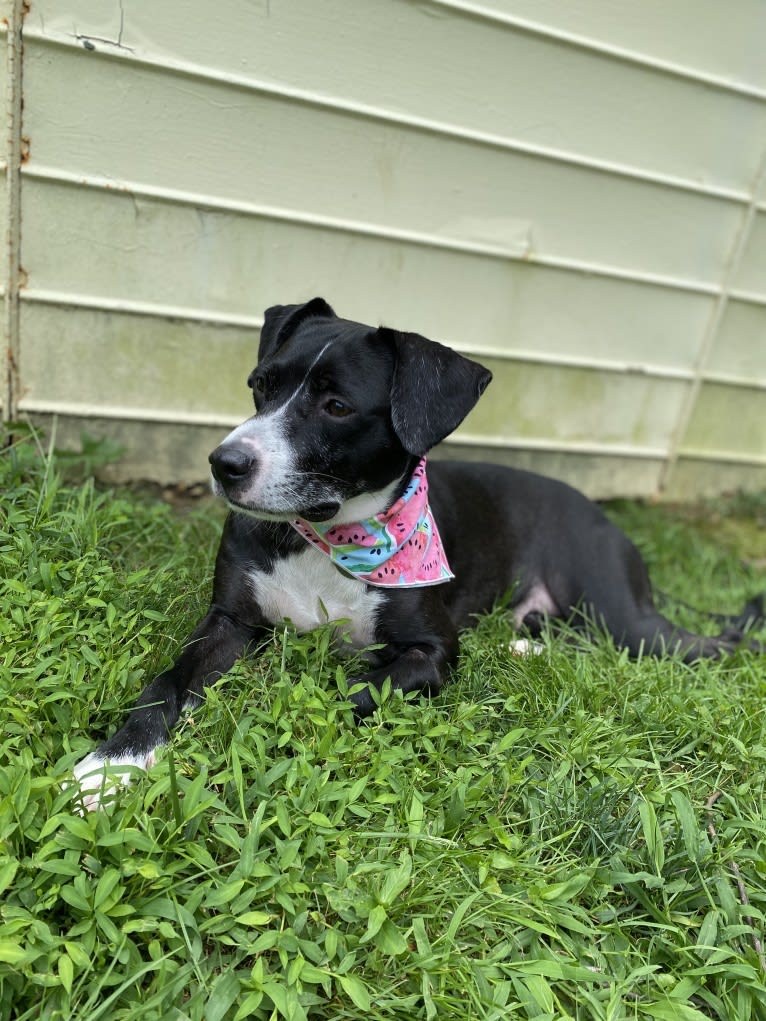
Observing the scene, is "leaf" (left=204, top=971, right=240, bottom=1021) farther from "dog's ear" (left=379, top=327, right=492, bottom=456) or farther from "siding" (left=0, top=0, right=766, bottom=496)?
"siding" (left=0, top=0, right=766, bottom=496)

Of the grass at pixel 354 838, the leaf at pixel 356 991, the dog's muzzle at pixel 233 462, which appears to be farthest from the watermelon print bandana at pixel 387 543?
the leaf at pixel 356 991

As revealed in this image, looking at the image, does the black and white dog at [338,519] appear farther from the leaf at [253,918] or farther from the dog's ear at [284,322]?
the leaf at [253,918]

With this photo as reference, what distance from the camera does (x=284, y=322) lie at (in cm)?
293

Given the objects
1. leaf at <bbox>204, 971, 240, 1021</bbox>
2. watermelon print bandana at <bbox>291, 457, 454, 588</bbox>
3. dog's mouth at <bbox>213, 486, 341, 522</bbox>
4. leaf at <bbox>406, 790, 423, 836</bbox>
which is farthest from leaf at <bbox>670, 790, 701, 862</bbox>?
dog's mouth at <bbox>213, 486, 341, 522</bbox>

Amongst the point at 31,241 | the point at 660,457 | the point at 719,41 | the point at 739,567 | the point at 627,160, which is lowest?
the point at 739,567

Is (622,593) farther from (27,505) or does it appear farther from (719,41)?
(719,41)

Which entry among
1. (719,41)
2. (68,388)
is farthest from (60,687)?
(719,41)

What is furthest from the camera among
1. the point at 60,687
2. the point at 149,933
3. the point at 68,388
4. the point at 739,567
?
the point at 739,567

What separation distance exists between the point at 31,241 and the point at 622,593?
9.76 ft

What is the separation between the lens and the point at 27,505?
312 cm

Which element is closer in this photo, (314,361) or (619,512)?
(314,361)

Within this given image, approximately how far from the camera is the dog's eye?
255 centimetres

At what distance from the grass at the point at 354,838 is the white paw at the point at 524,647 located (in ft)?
0.35

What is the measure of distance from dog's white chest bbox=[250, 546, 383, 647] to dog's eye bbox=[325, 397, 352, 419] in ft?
1.67
